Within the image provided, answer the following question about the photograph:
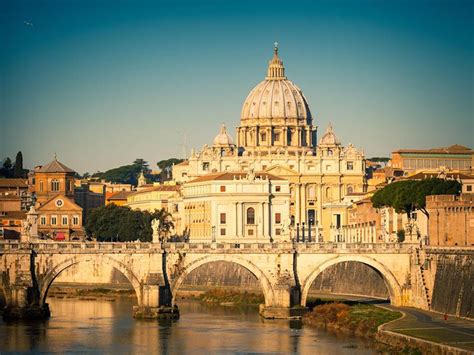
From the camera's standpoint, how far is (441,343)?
6819cm

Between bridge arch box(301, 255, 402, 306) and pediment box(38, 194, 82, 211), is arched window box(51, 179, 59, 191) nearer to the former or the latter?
pediment box(38, 194, 82, 211)

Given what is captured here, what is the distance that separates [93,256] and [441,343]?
26.3 m

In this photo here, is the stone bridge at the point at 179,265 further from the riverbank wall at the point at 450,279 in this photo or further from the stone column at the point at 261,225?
the stone column at the point at 261,225

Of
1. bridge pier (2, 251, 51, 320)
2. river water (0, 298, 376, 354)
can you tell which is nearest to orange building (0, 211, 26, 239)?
river water (0, 298, 376, 354)

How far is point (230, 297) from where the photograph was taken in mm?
105688

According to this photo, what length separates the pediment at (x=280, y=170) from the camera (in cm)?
17362

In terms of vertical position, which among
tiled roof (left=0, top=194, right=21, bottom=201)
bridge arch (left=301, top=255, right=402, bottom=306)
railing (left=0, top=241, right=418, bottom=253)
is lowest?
bridge arch (left=301, top=255, right=402, bottom=306)

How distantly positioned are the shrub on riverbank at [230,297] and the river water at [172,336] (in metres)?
7.51

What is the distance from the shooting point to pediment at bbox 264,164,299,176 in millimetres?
173625

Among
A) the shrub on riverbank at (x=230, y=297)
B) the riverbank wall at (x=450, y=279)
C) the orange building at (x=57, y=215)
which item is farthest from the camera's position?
the orange building at (x=57, y=215)

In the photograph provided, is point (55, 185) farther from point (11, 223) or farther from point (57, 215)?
point (11, 223)

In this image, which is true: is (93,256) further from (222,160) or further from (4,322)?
(222,160)

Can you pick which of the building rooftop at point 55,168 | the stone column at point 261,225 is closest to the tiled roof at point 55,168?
the building rooftop at point 55,168

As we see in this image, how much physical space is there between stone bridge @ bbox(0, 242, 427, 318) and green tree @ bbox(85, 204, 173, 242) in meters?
49.0
